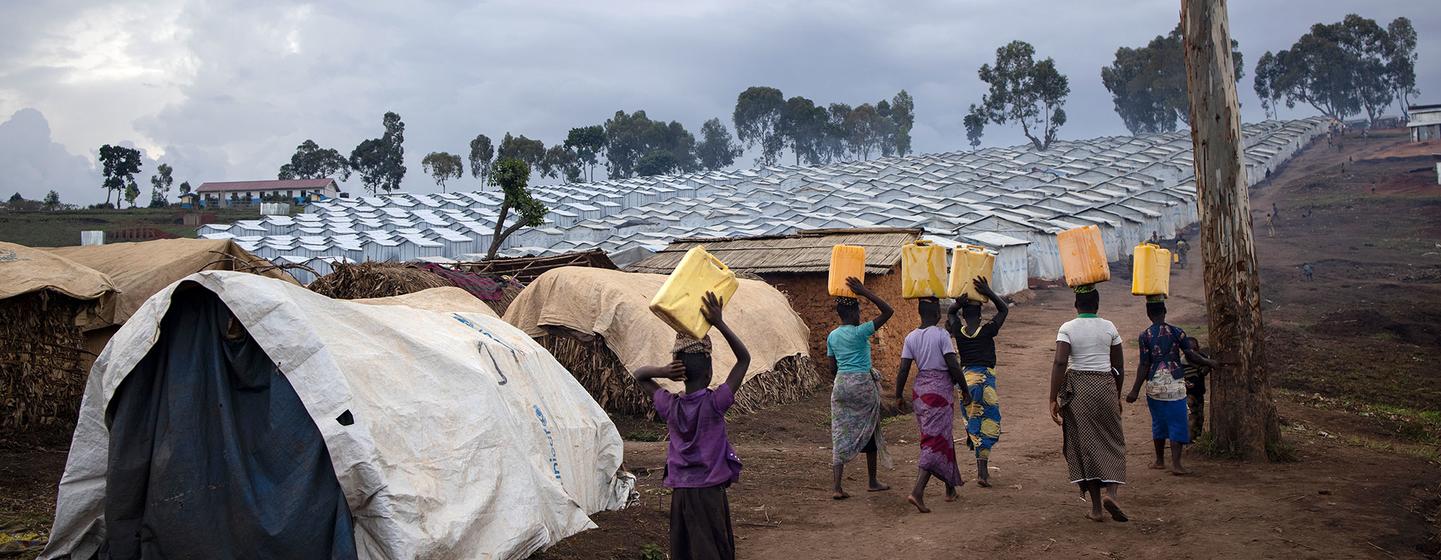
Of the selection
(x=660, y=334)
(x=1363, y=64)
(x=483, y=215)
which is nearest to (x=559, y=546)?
(x=660, y=334)

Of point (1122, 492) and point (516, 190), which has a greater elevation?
point (516, 190)

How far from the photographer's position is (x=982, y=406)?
766 centimetres

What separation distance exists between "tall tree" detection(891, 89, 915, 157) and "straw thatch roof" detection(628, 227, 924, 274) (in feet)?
287

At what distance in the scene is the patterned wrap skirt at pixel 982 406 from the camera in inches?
300

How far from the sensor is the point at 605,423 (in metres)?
7.29

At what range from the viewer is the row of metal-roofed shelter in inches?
1526

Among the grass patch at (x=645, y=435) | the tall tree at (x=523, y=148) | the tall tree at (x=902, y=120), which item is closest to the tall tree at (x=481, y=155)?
the tall tree at (x=523, y=148)

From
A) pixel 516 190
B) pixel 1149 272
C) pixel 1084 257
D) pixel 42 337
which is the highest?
pixel 516 190

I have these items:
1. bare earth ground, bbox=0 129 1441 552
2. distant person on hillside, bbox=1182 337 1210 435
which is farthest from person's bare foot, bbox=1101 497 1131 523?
distant person on hillside, bbox=1182 337 1210 435

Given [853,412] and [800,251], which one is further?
[800,251]

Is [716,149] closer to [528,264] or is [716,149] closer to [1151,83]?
[1151,83]

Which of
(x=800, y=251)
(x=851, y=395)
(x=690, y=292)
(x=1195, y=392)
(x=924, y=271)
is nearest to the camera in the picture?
(x=690, y=292)

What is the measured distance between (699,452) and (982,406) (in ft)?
11.7

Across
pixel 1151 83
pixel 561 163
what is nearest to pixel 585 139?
pixel 561 163
